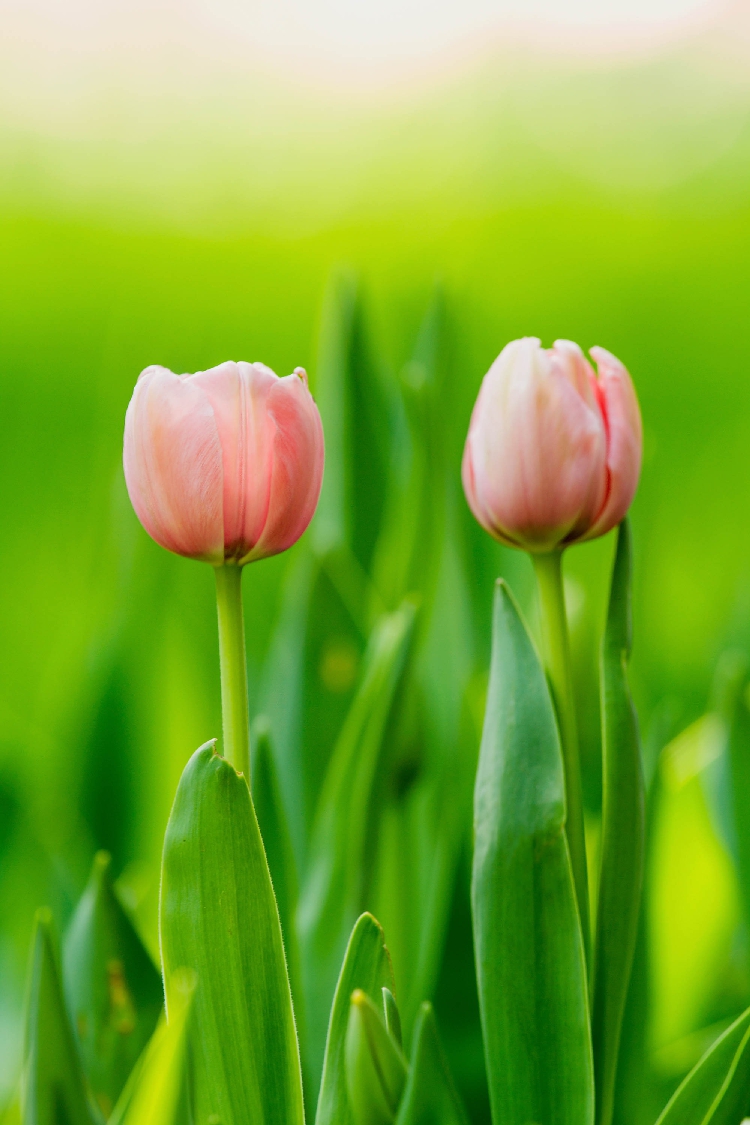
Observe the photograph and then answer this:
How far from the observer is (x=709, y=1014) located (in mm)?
754

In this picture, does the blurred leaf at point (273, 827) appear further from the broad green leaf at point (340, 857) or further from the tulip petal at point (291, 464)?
the tulip petal at point (291, 464)

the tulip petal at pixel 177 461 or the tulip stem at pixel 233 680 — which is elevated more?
the tulip petal at pixel 177 461

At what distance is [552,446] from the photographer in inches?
18.2

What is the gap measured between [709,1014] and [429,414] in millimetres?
458

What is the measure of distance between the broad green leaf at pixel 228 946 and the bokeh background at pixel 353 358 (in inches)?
10.1

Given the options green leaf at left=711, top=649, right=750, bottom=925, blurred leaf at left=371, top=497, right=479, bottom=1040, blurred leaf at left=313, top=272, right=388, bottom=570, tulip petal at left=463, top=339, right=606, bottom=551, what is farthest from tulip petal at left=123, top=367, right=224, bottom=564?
blurred leaf at left=313, top=272, right=388, bottom=570

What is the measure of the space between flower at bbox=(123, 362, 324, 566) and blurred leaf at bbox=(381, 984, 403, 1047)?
176mm

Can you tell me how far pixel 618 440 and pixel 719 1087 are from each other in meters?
0.27

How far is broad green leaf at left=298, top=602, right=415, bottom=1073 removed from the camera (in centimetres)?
61

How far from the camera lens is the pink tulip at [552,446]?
1.51ft

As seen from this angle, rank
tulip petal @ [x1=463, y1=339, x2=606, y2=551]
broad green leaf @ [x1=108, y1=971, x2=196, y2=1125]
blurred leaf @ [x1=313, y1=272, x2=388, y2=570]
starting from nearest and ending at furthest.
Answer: broad green leaf @ [x1=108, y1=971, x2=196, y2=1125]
tulip petal @ [x1=463, y1=339, x2=606, y2=551]
blurred leaf @ [x1=313, y1=272, x2=388, y2=570]

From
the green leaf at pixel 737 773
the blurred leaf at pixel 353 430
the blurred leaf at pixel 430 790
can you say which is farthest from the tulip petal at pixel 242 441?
the blurred leaf at pixel 353 430

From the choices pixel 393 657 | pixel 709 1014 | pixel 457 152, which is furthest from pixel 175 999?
pixel 457 152

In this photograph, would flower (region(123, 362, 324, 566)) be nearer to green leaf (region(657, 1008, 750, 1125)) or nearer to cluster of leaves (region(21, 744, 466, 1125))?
cluster of leaves (region(21, 744, 466, 1125))
